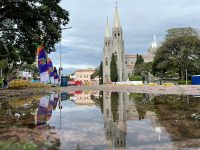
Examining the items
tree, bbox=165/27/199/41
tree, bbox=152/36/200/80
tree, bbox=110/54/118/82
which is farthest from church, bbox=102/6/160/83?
tree, bbox=152/36/200/80

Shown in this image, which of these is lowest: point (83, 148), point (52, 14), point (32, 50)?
point (83, 148)

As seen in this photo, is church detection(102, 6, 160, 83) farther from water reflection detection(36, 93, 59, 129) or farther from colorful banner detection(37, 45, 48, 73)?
water reflection detection(36, 93, 59, 129)

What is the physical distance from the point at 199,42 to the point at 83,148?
68.5 meters

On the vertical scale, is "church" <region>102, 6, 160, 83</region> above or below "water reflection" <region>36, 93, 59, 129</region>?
above

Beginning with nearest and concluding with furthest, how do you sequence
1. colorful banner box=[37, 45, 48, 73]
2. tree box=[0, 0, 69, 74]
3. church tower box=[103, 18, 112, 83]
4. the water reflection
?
1. the water reflection
2. tree box=[0, 0, 69, 74]
3. colorful banner box=[37, 45, 48, 73]
4. church tower box=[103, 18, 112, 83]

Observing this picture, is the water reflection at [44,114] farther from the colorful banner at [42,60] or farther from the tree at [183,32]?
the tree at [183,32]

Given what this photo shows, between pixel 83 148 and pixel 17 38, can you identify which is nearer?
pixel 83 148

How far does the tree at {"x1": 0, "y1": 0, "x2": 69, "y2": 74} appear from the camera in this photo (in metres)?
24.2

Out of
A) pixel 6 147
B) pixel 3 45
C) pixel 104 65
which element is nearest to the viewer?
pixel 6 147

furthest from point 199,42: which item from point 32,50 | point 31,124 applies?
point 31,124

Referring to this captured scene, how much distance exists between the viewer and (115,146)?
6.43 m

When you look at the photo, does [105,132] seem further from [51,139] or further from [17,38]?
[17,38]

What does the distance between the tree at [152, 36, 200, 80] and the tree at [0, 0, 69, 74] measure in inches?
1832

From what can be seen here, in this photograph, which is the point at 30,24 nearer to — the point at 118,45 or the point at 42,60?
the point at 42,60
